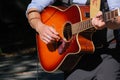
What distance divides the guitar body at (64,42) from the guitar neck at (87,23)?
3 centimetres

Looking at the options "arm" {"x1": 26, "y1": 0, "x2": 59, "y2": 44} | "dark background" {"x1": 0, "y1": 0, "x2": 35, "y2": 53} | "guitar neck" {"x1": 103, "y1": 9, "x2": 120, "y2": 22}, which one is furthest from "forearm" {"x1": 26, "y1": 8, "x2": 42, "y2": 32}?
"dark background" {"x1": 0, "y1": 0, "x2": 35, "y2": 53}

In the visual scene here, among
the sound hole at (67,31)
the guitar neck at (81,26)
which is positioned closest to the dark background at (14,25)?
the sound hole at (67,31)

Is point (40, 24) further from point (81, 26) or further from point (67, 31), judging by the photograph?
point (81, 26)

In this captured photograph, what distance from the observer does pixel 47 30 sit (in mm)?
3086

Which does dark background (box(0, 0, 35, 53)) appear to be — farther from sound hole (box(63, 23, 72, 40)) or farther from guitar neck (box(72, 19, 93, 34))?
guitar neck (box(72, 19, 93, 34))

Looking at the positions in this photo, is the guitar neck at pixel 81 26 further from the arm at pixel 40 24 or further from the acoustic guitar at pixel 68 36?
the arm at pixel 40 24

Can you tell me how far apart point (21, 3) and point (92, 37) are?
5.60 metres

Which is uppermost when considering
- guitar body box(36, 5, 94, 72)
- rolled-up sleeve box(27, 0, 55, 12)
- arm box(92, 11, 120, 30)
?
arm box(92, 11, 120, 30)

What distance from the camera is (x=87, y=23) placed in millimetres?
2768

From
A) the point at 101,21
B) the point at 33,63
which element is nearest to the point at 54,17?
the point at 101,21

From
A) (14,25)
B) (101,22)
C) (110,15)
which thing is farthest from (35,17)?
(14,25)

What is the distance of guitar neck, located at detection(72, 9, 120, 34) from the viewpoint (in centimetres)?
249

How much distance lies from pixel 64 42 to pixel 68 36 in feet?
0.17

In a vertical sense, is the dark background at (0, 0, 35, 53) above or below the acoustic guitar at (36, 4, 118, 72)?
below
